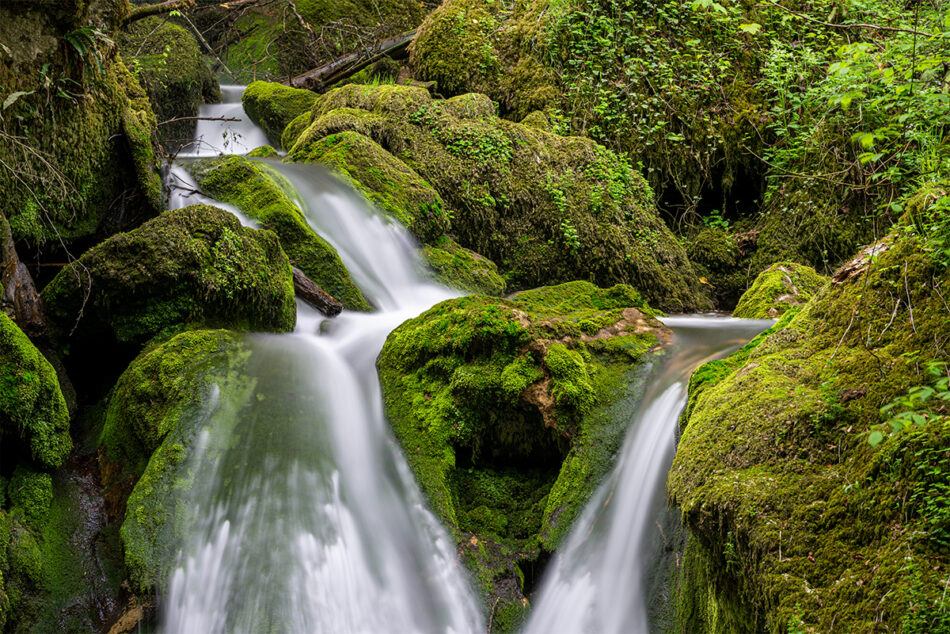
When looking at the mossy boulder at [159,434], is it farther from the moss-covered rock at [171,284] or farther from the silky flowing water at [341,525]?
the moss-covered rock at [171,284]

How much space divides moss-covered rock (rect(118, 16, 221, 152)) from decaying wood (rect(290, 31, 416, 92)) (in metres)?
1.91

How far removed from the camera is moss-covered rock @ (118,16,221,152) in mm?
12023

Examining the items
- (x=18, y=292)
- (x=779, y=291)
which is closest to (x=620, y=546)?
(x=779, y=291)

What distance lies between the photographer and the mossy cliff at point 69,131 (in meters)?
4.79

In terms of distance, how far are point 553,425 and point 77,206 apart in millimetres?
4278

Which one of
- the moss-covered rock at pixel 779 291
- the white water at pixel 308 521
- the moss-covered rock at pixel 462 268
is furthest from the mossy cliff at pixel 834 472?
the moss-covered rock at pixel 462 268

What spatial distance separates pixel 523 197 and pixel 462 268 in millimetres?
1413

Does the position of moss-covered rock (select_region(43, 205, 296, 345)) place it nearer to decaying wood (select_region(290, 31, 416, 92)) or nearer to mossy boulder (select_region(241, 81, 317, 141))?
mossy boulder (select_region(241, 81, 317, 141))

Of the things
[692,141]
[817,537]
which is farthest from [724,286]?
[817,537]

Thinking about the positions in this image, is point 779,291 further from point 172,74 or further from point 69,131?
point 172,74

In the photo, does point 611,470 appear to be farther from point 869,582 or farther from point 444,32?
point 444,32

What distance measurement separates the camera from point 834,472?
2557 mm

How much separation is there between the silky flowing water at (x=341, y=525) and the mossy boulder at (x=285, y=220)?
1.37 metres

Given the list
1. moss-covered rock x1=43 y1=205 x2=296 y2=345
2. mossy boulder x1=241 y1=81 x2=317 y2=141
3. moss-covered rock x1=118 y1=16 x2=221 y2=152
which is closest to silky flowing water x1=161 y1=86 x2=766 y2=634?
moss-covered rock x1=43 y1=205 x2=296 y2=345
